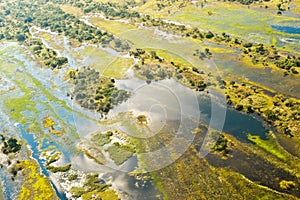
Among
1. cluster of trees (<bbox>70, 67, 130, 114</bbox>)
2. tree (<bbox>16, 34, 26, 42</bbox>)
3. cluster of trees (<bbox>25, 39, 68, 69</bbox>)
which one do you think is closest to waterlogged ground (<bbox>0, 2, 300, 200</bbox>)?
cluster of trees (<bbox>70, 67, 130, 114</bbox>)

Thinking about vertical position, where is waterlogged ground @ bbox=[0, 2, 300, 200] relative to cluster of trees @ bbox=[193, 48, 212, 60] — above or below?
below

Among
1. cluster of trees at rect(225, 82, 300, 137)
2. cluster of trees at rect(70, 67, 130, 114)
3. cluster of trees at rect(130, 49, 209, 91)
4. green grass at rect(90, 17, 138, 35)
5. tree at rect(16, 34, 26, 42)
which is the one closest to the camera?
cluster of trees at rect(225, 82, 300, 137)

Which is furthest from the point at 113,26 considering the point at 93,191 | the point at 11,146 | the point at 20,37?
the point at 93,191

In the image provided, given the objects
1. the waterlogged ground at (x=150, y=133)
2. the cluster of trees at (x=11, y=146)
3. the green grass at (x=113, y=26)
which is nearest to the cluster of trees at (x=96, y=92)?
the waterlogged ground at (x=150, y=133)

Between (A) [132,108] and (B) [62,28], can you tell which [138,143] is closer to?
(A) [132,108]

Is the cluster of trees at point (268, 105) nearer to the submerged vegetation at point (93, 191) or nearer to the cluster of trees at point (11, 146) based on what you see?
the submerged vegetation at point (93, 191)

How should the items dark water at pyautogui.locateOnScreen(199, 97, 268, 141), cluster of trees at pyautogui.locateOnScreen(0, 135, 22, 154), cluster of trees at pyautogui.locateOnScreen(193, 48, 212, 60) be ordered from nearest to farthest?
dark water at pyautogui.locateOnScreen(199, 97, 268, 141)
cluster of trees at pyautogui.locateOnScreen(0, 135, 22, 154)
cluster of trees at pyautogui.locateOnScreen(193, 48, 212, 60)

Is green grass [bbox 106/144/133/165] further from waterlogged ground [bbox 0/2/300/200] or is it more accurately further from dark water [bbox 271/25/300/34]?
dark water [bbox 271/25/300/34]
